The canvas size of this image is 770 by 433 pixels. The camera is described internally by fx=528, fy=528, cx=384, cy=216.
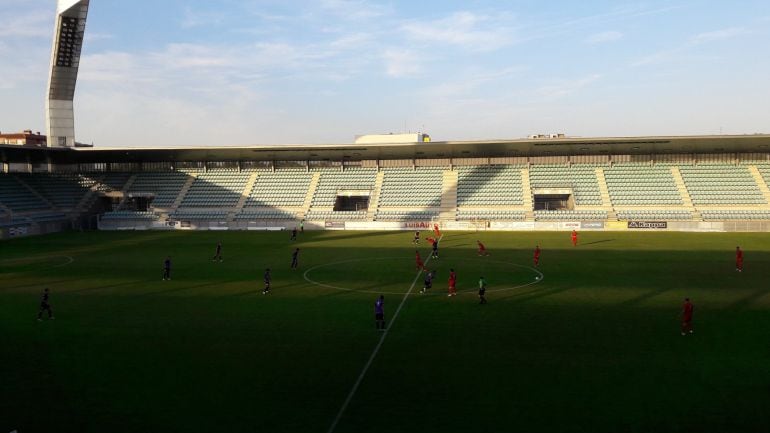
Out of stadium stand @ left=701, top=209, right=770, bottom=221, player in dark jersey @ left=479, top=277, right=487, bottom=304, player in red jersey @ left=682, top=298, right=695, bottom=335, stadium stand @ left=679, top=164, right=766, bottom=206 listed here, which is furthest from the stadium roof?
player in red jersey @ left=682, top=298, right=695, bottom=335

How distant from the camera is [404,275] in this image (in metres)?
28.9

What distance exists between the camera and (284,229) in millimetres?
55938

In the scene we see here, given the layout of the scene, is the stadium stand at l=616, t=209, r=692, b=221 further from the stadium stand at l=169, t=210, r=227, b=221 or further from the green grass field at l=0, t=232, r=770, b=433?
the stadium stand at l=169, t=210, r=227, b=221

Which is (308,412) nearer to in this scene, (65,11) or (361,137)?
(65,11)

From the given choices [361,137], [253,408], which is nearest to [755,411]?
[253,408]

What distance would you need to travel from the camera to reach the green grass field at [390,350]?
12.1 m

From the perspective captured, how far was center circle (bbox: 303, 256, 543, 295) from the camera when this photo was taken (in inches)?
1013

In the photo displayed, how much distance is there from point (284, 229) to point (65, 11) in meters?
28.8

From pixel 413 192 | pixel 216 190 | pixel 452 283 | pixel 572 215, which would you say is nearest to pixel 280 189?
pixel 216 190

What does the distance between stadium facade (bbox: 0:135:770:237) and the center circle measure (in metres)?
21.0

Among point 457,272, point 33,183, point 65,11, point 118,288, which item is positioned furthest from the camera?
point 33,183

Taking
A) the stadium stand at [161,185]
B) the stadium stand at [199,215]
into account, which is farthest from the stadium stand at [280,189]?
the stadium stand at [161,185]

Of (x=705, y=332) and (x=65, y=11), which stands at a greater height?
(x=65, y=11)

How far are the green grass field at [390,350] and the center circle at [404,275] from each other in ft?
0.58
